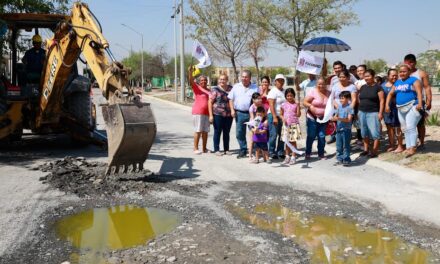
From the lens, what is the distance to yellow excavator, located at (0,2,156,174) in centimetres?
685

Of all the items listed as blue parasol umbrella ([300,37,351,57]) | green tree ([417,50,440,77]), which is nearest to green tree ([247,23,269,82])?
blue parasol umbrella ([300,37,351,57])

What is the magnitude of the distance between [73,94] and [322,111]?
5.49 meters

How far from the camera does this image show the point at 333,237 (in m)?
4.89

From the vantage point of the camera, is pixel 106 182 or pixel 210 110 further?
pixel 210 110

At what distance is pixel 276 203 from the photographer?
6156 millimetres

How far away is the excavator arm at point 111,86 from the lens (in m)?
6.75

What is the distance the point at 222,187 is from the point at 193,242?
2.38m

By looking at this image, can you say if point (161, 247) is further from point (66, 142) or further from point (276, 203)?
point (66, 142)

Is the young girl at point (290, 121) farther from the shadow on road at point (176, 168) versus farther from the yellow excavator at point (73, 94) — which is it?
the yellow excavator at point (73, 94)

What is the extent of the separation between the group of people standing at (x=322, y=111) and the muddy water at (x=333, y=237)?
294 cm

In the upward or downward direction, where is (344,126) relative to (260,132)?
upward

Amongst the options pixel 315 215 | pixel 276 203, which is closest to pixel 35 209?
pixel 276 203

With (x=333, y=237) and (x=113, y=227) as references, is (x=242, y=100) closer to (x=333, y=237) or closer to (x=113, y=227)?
(x=113, y=227)

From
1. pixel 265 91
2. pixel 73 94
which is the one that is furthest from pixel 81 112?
pixel 265 91
